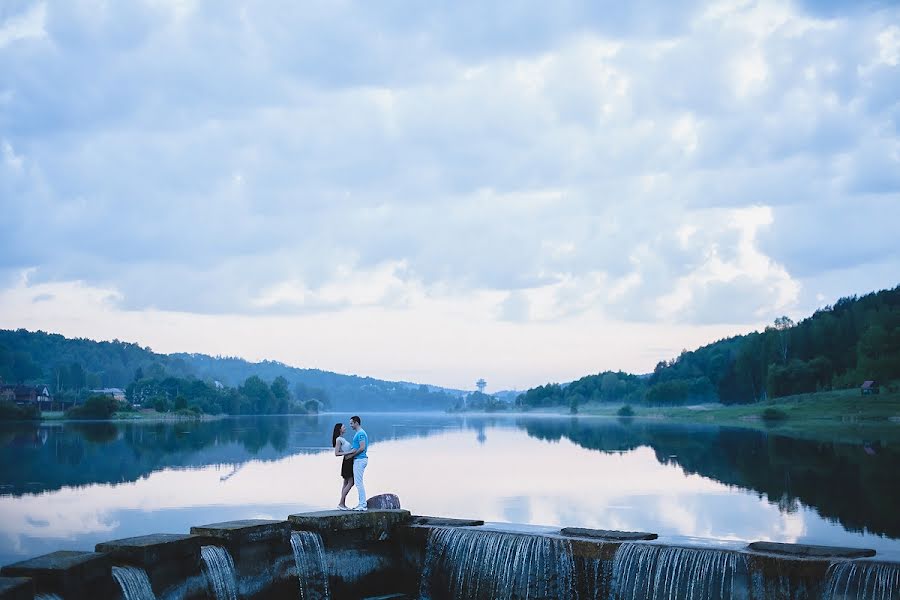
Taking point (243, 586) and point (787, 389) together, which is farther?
point (787, 389)

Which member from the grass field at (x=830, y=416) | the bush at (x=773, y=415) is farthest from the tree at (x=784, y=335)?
the bush at (x=773, y=415)

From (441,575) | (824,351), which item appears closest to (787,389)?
(824,351)

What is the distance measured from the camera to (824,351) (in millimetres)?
166125

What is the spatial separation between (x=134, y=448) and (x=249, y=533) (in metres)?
61.8

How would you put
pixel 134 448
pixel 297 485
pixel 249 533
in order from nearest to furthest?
pixel 249 533 < pixel 297 485 < pixel 134 448

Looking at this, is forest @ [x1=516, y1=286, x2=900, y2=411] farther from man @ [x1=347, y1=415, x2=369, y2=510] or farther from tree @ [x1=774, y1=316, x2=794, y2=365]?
man @ [x1=347, y1=415, x2=369, y2=510]

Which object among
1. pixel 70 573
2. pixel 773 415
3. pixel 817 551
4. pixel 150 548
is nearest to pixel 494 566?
pixel 817 551

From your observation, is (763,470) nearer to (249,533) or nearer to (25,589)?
(249,533)

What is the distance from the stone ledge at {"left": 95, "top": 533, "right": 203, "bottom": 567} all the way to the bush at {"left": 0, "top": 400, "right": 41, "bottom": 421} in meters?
140

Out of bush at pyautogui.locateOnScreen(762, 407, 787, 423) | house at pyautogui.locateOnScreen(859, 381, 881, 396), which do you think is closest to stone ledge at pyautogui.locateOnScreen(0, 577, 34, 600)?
house at pyautogui.locateOnScreen(859, 381, 881, 396)

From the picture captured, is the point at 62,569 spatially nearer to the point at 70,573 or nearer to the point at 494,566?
the point at 70,573

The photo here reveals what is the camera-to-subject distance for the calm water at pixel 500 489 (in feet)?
105

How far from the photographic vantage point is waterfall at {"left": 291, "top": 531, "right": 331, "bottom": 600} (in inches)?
888

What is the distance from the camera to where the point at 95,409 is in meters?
169
